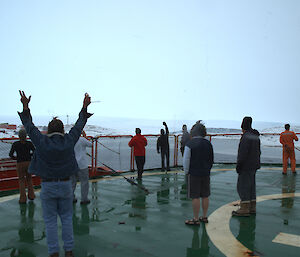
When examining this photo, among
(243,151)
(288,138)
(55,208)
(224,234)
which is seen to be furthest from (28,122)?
(288,138)

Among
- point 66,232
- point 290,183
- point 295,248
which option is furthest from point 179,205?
point 290,183

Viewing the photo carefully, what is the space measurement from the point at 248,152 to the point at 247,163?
0.69ft

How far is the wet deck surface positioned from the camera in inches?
168

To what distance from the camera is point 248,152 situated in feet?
18.4

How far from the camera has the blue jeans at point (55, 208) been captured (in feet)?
11.8

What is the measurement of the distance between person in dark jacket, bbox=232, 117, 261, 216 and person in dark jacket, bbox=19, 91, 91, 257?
323cm

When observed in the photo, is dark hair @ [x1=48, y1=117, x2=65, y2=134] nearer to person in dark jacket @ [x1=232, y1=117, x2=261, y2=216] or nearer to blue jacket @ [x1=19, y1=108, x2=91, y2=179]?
blue jacket @ [x1=19, y1=108, x2=91, y2=179]

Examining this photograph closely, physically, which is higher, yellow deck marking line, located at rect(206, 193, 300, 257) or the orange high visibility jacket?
the orange high visibility jacket

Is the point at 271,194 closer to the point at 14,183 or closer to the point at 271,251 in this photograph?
the point at 271,251

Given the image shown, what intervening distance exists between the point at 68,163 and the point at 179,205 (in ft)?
12.0

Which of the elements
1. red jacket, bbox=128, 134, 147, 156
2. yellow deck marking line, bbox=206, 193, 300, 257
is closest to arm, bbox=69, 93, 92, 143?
yellow deck marking line, bbox=206, 193, 300, 257

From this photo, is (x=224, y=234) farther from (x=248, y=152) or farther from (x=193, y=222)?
(x=248, y=152)

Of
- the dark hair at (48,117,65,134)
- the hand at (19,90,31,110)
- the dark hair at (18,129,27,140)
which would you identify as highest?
the hand at (19,90,31,110)

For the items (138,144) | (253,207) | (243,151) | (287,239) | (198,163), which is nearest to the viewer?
(287,239)
